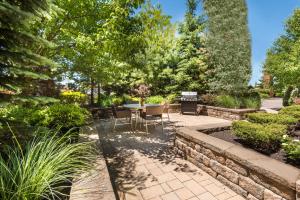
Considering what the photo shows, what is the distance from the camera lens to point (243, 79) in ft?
35.4

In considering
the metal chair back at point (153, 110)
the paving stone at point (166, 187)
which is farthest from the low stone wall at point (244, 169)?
the metal chair back at point (153, 110)

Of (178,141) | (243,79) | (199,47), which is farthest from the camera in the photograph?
(199,47)

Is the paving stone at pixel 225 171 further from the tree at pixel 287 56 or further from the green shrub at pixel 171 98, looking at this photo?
the tree at pixel 287 56

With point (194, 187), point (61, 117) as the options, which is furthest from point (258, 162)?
point (61, 117)

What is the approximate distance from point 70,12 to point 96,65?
2.50 metres

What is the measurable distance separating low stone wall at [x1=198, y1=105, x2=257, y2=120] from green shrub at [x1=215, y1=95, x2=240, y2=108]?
0.56 m

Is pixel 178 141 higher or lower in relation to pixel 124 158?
higher

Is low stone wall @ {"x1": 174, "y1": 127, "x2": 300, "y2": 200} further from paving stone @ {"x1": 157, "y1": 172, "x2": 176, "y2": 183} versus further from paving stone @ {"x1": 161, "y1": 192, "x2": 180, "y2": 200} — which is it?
paving stone @ {"x1": 161, "y1": 192, "x2": 180, "y2": 200}

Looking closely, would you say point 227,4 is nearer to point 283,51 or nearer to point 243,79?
point 243,79

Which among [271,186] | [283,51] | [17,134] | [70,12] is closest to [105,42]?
[70,12]

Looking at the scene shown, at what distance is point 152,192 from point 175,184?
1.49ft

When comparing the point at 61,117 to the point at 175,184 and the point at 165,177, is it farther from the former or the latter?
the point at 175,184

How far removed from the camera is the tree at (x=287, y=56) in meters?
11.4

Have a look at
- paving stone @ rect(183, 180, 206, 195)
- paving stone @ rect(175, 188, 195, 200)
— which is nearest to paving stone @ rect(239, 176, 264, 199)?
paving stone @ rect(183, 180, 206, 195)
